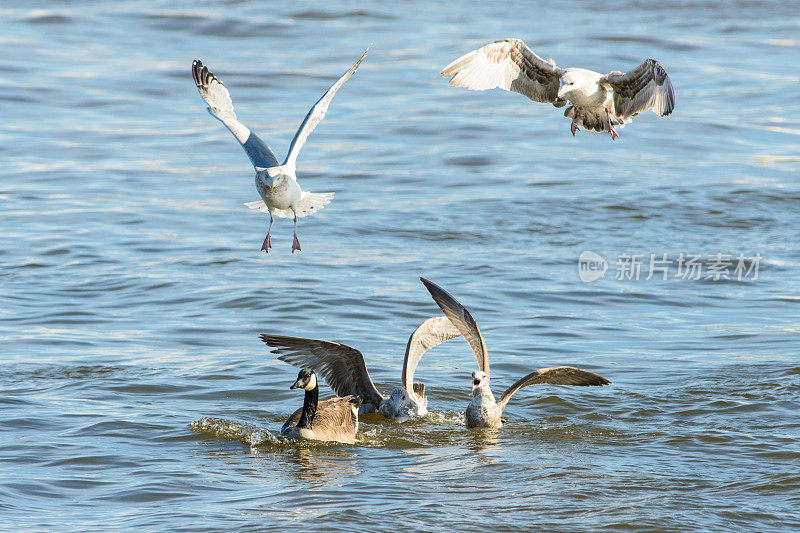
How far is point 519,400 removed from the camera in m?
9.58

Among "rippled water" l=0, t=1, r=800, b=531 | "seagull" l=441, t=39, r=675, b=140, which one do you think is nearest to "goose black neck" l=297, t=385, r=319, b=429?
"rippled water" l=0, t=1, r=800, b=531

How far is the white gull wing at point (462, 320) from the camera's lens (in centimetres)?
861

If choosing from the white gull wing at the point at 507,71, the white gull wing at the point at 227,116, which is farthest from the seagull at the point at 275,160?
the white gull wing at the point at 507,71

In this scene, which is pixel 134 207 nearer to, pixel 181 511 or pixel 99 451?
pixel 99 451

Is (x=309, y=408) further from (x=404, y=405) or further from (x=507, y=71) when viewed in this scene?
Result: (x=507, y=71)

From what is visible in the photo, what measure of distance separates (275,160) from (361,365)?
206 centimetres

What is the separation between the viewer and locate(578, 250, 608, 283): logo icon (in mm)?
13630

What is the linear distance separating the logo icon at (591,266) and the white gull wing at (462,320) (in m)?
4.90

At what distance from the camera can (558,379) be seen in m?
8.65

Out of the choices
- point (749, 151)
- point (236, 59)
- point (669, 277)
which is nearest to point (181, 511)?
point (669, 277)

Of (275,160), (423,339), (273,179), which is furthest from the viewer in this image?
(275,160)

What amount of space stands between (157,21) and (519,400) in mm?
23619

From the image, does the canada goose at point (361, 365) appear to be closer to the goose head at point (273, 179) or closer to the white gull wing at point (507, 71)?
the goose head at point (273, 179)

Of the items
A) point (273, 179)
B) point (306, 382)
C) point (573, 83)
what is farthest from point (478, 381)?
point (573, 83)
